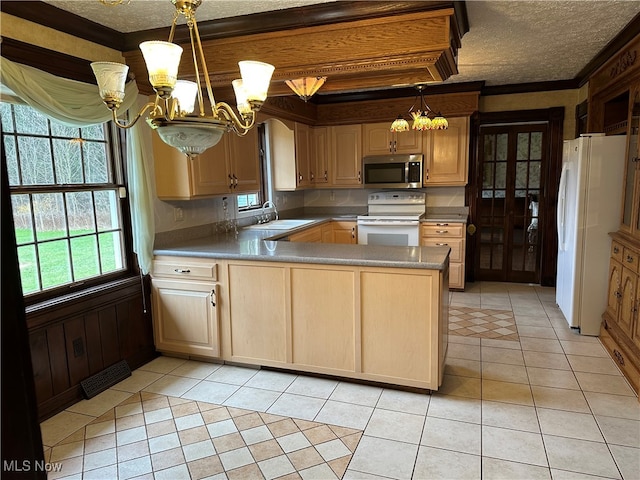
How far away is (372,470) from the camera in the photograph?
2.09 m

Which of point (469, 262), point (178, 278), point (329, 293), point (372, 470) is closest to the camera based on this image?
point (372, 470)

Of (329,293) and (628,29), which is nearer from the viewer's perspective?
(329,293)

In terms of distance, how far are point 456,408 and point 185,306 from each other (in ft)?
6.71

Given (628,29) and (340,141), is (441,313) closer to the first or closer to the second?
(628,29)

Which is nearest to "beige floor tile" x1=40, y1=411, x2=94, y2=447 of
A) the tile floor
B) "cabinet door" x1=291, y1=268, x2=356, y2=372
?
the tile floor

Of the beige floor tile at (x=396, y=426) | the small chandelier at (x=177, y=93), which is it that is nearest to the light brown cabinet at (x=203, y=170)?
the small chandelier at (x=177, y=93)

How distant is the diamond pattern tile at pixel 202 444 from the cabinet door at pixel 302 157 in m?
3.24

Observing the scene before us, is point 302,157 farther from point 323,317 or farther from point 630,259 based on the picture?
point 630,259

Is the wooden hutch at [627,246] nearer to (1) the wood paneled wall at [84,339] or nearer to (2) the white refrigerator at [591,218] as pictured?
(2) the white refrigerator at [591,218]

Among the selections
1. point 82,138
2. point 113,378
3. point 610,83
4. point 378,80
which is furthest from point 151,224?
point 610,83

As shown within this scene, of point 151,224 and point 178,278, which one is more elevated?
point 151,224

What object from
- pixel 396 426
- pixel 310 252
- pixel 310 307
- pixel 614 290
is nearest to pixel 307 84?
pixel 310 252

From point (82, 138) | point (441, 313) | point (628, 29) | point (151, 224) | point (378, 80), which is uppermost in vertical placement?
point (628, 29)

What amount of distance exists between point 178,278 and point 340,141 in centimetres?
316
